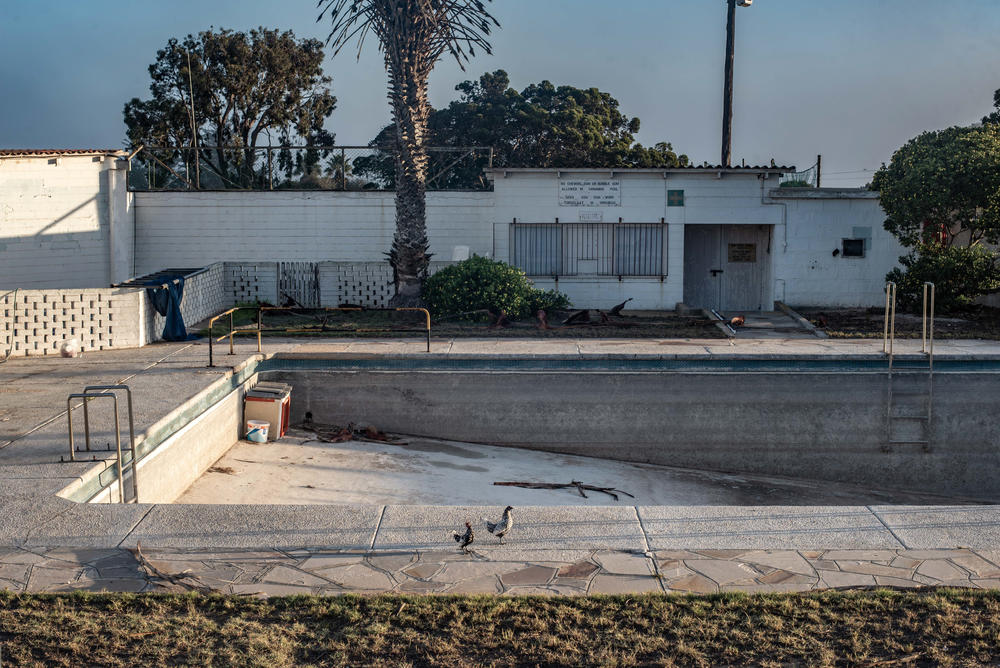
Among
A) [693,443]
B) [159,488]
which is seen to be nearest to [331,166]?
[693,443]

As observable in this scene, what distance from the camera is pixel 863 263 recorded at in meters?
22.3

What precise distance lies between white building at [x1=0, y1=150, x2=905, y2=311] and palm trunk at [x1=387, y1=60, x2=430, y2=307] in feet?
5.51

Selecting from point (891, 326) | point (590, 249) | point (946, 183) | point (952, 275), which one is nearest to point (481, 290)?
point (590, 249)

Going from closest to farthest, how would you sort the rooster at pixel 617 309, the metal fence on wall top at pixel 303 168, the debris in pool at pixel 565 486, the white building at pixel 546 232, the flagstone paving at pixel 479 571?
the flagstone paving at pixel 479 571 → the debris in pool at pixel 565 486 → the rooster at pixel 617 309 → the white building at pixel 546 232 → the metal fence on wall top at pixel 303 168

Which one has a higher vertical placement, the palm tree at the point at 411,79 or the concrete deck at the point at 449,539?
the palm tree at the point at 411,79

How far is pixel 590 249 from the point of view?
73.4ft

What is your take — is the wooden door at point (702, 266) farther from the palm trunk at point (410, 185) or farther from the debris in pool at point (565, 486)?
the debris in pool at point (565, 486)

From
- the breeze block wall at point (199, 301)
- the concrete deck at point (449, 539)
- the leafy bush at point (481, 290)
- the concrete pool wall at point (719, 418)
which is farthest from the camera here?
the leafy bush at point (481, 290)

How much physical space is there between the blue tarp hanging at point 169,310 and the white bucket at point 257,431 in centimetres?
428

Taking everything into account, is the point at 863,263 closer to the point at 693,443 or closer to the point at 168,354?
the point at 693,443

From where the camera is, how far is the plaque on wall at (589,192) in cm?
2203

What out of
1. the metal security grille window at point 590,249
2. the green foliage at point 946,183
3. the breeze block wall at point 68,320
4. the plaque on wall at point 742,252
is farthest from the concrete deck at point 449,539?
the plaque on wall at point 742,252

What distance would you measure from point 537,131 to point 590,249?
20106 mm

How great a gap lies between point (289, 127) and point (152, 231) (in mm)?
20221
